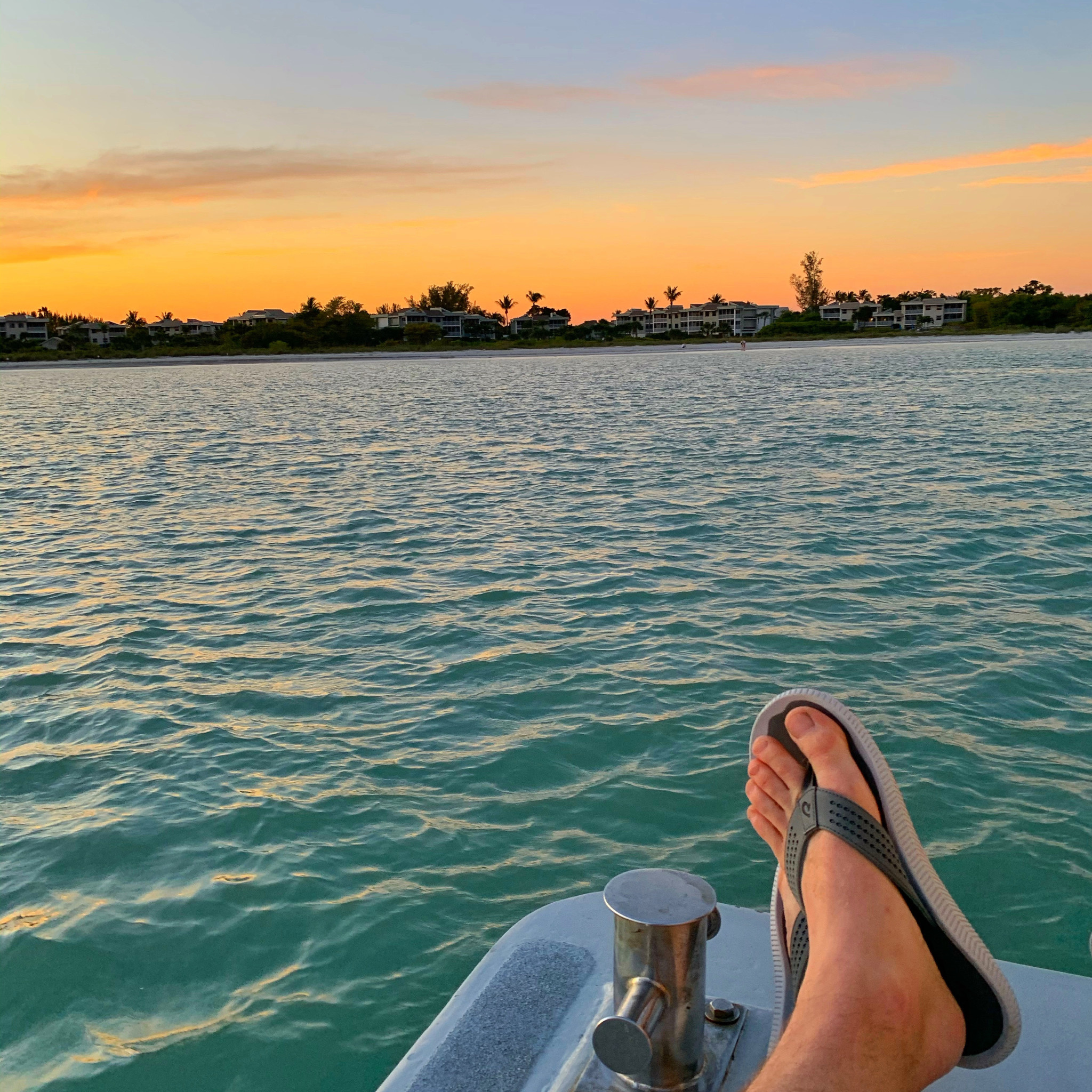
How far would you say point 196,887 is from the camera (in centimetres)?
285

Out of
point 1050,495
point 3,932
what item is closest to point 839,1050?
point 3,932

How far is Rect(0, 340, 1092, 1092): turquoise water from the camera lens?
2482mm

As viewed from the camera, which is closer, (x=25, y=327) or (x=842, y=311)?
(x=25, y=327)

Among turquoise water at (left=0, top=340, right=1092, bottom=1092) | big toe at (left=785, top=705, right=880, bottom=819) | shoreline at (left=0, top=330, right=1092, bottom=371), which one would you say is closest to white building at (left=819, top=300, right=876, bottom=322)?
shoreline at (left=0, top=330, right=1092, bottom=371)

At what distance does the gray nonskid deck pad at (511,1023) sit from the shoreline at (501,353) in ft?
Result: 260

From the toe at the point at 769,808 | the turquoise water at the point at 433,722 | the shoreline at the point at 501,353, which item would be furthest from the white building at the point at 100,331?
the toe at the point at 769,808

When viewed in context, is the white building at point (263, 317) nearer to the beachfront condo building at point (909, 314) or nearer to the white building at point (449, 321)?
the white building at point (449, 321)

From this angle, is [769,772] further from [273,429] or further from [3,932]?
[273,429]

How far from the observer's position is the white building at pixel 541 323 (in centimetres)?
11262

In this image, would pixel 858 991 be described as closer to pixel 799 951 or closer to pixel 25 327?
pixel 799 951

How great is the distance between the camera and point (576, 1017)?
1639 mm

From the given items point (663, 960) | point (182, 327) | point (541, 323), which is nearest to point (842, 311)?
point (541, 323)

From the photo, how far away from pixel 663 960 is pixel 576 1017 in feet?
1.28

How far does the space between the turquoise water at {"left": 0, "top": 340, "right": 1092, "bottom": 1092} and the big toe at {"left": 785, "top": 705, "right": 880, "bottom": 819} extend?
101 cm
